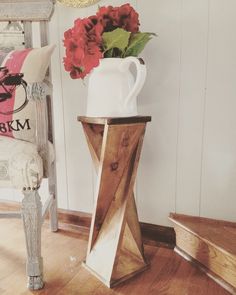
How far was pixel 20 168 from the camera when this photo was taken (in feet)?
2.84

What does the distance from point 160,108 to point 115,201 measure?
1.35 feet

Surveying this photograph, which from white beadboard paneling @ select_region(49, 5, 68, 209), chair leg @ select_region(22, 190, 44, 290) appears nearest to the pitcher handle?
chair leg @ select_region(22, 190, 44, 290)

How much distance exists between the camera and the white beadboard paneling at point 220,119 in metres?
1.05

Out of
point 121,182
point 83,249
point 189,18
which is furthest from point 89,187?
point 189,18

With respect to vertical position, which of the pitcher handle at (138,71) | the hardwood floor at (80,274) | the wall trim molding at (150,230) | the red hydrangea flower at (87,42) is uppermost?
the red hydrangea flower at (87,42)

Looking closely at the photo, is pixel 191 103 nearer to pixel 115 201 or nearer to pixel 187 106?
pixel 187 106

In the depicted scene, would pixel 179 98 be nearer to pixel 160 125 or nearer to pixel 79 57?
pixel 160 125

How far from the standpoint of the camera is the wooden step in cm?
97

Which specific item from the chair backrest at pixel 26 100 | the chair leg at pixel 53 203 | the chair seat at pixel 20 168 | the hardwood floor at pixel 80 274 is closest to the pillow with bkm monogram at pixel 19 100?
the chair backrest at pixel 26 100

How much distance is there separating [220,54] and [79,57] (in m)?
0.50

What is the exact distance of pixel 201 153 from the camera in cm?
116

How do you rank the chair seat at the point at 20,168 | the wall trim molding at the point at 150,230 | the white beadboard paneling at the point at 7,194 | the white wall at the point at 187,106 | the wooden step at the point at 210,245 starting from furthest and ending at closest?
the white beadboard paneling at the point at 7,194, the wall trim molding at the point at 150,230, the white wall at the point at 187,106, the wooden step at the point at 210,245, the chair seat at the point at 20,168

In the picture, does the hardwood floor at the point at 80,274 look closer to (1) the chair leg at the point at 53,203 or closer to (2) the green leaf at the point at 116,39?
(1) the chair leg at the point at 53,203

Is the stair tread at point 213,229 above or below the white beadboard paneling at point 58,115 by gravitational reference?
below
